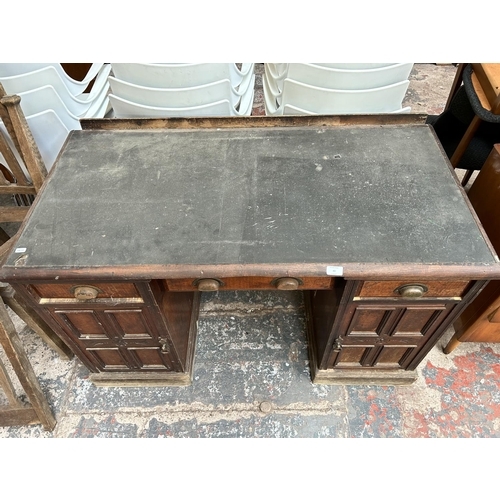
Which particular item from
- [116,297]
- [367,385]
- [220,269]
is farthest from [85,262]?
[367,385]

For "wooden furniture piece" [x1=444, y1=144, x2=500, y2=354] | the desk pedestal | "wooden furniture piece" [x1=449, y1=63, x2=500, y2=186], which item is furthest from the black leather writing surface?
"wooden furniture piece" [x1=449, y1=63, x2=500, y2=186]

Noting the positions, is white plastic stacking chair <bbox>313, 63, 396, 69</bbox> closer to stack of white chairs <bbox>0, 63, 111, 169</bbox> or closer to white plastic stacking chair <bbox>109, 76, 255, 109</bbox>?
white plastic stacking chair <bbox>109, 76, 255, 109</bbox>

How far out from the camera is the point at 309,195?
1.25 m

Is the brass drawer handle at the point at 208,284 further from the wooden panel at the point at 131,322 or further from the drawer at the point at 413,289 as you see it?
the drawer at the point at 413,289

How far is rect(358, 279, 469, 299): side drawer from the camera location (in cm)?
113

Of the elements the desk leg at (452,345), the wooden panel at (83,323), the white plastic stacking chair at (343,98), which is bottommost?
the desk leg at (452,345)

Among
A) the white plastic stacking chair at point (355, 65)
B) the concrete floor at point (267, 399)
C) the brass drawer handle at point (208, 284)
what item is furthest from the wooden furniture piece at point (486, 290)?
the brass drawer handle at point (208, 284)

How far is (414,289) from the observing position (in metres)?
1.13

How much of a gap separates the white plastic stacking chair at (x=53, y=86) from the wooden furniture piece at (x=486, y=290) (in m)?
2.03

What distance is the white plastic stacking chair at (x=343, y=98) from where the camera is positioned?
1.61 meters

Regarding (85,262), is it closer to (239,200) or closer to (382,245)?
(239,200)

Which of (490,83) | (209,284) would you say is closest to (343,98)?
(490,83)

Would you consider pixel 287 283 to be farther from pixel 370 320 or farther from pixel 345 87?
pixel 345 87

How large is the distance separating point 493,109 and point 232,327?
161 centimetres
